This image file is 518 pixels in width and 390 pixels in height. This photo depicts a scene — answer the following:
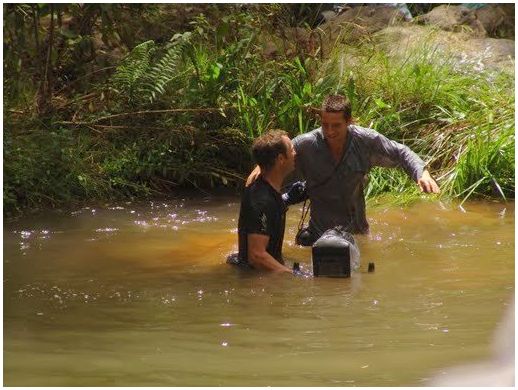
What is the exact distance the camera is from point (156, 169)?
930cm

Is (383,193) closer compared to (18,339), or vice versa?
(18,339)

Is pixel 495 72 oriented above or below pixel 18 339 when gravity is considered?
above

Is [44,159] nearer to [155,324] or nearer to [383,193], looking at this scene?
[383,193]

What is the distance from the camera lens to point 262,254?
5.85 meters

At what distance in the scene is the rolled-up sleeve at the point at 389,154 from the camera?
663 cm

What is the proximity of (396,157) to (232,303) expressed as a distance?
187cm

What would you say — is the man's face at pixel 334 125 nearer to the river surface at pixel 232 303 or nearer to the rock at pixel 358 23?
the river surface at pixel 232 303

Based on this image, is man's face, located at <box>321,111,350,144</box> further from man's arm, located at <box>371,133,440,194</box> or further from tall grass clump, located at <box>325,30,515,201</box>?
tall grass clump, located at <box>325,30,515,201</box>

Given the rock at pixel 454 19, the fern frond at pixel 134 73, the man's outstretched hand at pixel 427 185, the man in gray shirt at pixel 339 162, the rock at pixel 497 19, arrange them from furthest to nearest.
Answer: the rock at pixel 497 19
the rock at pixel 454 19
the fern frond at pixel 134 73
the man in gray shirt at pixel 339 162
the man's outstretched hand at pixel 427 185

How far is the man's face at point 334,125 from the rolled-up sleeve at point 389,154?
24 cm

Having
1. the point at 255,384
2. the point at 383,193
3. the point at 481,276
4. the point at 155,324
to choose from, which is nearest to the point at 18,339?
the point at 155,324

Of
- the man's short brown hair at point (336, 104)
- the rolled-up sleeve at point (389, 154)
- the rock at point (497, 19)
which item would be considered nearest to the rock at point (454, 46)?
the rock at point (497, 19)

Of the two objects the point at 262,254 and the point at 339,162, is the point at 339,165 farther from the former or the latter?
the point at 262,254

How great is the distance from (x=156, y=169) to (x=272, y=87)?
4.81ft
